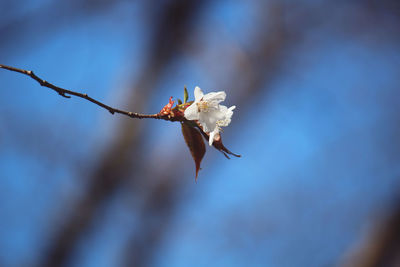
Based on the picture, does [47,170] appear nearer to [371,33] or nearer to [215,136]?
[215,136]

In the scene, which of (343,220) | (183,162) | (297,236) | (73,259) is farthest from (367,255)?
(73,259)

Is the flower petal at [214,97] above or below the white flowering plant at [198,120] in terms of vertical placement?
above

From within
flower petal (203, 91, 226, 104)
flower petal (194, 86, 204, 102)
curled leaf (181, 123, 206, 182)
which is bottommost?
curled leaf (181, 123, 206, 182)

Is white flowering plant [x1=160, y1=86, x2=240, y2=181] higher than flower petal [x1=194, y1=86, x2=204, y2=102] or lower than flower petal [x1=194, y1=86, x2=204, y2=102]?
lower

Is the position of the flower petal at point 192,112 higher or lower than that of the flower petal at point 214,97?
lower

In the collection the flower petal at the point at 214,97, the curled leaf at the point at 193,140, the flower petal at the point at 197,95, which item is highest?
the flower petal at the point at 214,97

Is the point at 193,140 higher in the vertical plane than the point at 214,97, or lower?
lower

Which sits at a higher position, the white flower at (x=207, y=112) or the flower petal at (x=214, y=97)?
the flower petal at (x=214, y=97)

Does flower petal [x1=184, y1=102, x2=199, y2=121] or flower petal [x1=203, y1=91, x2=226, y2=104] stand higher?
flower petal [x1=203, y1=91, x2=226, y2=104]
